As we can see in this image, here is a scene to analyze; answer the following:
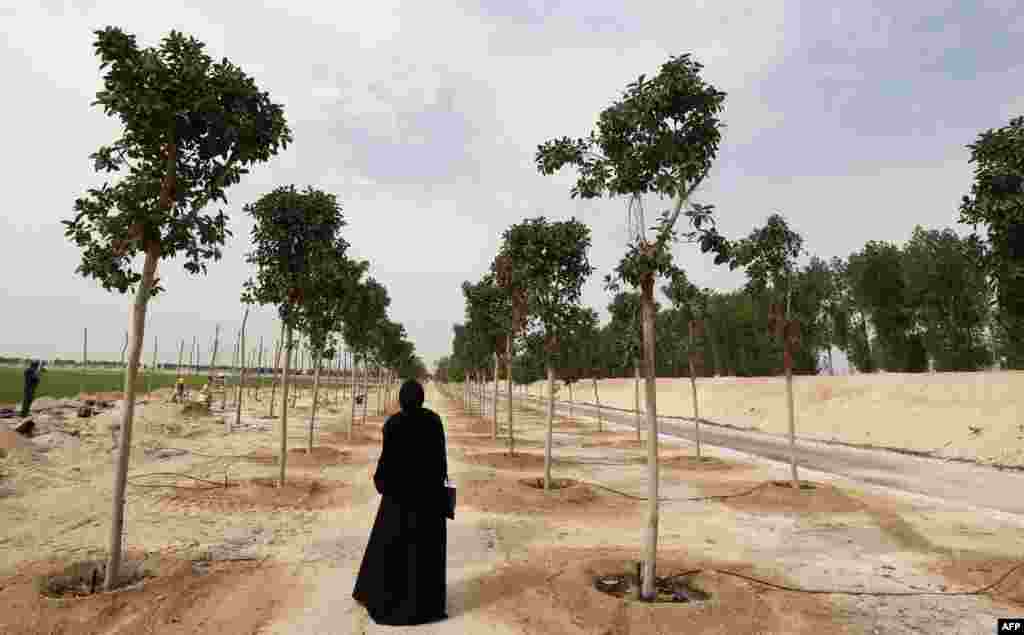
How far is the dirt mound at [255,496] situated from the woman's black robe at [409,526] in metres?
6.63

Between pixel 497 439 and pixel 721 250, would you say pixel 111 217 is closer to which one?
pixel 721 250

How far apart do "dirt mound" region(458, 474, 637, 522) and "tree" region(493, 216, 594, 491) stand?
29.3 inches

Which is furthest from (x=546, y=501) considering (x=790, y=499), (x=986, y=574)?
(x=986, y=574)

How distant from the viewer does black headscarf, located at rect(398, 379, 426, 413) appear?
6.33m

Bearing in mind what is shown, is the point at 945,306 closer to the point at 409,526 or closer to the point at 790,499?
the point at 790,499

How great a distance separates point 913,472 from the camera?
20734 mm

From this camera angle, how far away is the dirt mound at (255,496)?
11922 millimetres

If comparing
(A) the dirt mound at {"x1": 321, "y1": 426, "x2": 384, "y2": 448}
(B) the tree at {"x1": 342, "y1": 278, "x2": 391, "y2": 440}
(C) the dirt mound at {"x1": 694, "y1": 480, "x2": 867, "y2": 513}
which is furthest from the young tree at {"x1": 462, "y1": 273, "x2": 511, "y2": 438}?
(C) the dirt mound at {"x1": 694, "y1": 480, "x2": 867, "y2": 513}

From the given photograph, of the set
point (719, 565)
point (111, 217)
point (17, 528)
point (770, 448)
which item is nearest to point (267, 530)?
point (17, 528)

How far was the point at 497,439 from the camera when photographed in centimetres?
2598

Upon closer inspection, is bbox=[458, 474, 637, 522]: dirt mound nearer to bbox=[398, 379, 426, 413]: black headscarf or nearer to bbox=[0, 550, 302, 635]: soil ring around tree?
bbox=[0, 550, 302, 635]: soil ring around tree

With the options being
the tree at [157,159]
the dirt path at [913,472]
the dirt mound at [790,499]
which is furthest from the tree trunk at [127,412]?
the dirt path at [913,472]

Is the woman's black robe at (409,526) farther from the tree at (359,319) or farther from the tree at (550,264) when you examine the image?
the tree at (359,319)

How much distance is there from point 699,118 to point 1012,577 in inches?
309
